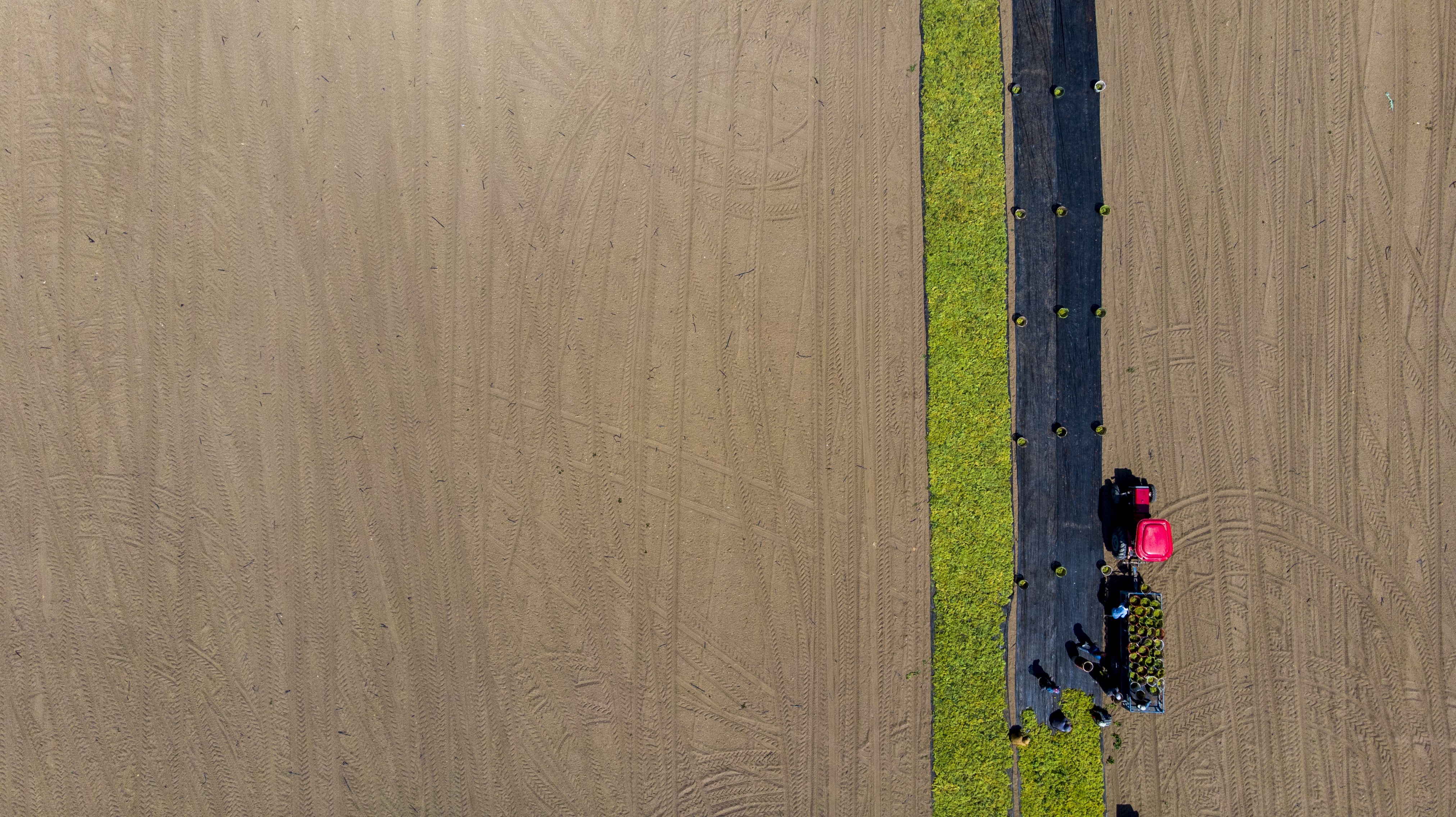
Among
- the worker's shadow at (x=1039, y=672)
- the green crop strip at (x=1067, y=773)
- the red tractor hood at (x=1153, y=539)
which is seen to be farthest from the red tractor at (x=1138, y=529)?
the green crop strip at (x=1067, y=773)

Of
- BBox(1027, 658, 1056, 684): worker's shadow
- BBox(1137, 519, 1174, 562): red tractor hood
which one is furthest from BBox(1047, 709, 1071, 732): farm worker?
BBox(1137, 519, 1174, 562): red tractor hood

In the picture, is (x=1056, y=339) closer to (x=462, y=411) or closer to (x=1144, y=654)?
(x=1144, y=654)

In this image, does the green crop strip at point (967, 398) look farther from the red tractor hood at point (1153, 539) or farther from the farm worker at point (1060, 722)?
the red tractor hood at point (1153, 539)

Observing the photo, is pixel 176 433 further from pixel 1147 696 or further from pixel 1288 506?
pixel 1288 506

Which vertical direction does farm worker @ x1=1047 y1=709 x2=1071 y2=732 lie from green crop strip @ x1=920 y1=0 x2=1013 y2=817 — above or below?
below

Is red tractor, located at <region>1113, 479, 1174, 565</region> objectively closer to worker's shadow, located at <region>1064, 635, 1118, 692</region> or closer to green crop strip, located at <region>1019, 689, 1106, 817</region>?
worker's shadow, located at <region>1064, 635, 1118, 692</region>

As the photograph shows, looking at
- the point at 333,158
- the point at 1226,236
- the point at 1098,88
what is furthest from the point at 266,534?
the point at 1226,236
